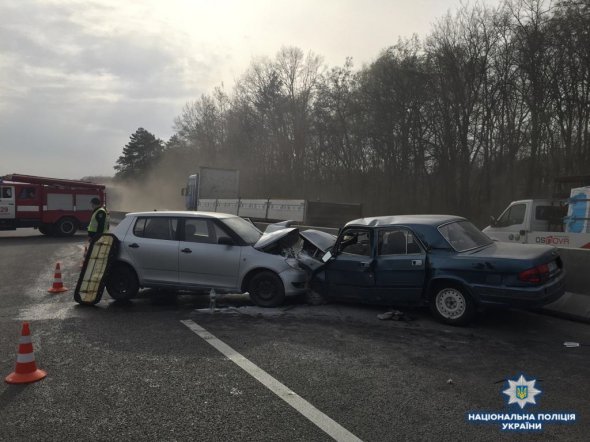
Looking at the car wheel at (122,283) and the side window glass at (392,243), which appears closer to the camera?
the side window glass at (392,243)

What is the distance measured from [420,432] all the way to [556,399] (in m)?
1.47

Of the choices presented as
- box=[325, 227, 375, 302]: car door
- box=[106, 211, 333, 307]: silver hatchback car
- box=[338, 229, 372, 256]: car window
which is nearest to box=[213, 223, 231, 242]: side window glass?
box=[106, 211, 333, 307]: silver hatchback car

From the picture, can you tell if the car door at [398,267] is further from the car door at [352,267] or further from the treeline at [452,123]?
the treeline at [452,123]

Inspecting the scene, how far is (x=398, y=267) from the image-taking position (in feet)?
22.4

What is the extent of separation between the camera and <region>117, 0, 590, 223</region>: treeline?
21.8 meters

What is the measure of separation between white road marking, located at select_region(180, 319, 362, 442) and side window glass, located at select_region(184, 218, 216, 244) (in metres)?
2.30

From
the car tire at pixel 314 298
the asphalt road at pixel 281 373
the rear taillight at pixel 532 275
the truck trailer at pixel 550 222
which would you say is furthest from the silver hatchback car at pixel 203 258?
the truck trailer at pixel 550 222

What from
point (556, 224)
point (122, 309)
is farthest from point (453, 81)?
point (122, 309)

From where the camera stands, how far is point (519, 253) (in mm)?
6215

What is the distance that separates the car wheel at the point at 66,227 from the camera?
2216cm

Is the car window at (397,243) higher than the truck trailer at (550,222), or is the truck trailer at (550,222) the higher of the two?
the truck trailer at (550,222)

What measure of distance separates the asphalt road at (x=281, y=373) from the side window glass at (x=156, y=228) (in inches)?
53.1

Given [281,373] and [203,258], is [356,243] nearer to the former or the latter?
[203,258]

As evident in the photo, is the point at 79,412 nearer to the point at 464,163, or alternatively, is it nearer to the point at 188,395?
the point at 188,395
